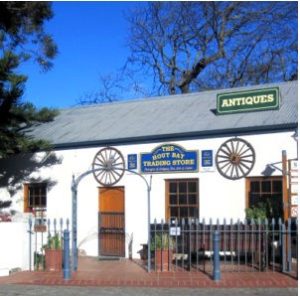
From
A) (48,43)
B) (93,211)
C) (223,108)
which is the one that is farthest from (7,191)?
(223,108)

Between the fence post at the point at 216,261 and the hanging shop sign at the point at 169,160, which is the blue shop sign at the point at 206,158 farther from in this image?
the fence post at the point at 216,261

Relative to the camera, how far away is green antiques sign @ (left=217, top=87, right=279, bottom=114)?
15.1 meters

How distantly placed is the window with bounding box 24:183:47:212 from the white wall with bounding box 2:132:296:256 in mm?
249

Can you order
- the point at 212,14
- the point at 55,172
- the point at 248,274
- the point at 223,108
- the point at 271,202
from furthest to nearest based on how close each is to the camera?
the point at 212,14
the point at 55,172
the point at 223,108
the point at 271,202
the point at 248,274

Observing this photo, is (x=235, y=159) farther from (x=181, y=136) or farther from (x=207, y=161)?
(x=181, y=136)

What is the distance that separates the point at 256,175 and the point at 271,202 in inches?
31.5

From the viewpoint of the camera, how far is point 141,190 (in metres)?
16.2

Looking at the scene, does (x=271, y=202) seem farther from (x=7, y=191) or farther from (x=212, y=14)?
(x=212, y=14)

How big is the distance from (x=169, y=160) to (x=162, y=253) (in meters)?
3.44

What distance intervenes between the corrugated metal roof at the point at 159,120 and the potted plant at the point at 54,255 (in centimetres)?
395

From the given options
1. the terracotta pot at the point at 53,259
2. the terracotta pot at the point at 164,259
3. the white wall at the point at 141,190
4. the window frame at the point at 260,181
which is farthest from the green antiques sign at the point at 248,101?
the terracotta pot at the point at 53,259

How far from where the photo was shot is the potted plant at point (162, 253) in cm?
1295

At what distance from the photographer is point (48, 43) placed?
14867mm

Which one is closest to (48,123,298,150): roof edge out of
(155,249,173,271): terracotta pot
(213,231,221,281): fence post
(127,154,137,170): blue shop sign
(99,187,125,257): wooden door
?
(127,154,137,170): blue shop sign
